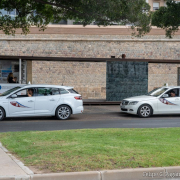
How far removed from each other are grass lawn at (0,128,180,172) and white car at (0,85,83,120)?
481cm

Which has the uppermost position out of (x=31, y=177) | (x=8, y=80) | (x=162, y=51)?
(x=162, y=51)

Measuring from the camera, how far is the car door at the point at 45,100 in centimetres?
1516

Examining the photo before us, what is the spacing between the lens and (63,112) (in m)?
15.5

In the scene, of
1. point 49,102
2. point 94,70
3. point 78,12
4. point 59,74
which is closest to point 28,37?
point 59,74

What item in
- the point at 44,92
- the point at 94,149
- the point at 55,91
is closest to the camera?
the point at 94,149

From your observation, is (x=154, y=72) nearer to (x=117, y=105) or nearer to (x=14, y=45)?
(x=117, y=105)

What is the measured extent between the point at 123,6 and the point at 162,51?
1485 centimetres

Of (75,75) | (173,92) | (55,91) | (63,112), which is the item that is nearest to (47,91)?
(55,91)

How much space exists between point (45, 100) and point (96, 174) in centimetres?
940

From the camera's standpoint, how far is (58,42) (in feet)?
98.9

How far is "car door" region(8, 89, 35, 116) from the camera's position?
48.8 feet

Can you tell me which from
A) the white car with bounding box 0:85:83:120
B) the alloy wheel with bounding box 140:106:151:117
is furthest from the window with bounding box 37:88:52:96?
the alloy wheel with bounding box 140:106:151:117

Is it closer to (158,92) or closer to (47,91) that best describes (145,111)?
(158,92)

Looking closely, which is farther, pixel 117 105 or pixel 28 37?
pixel 28 37
